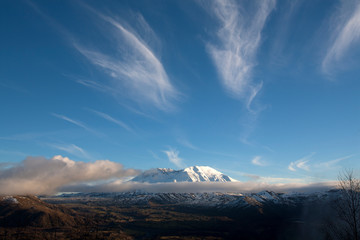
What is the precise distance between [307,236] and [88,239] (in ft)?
572

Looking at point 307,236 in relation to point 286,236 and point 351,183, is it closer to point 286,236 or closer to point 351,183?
point 286,236

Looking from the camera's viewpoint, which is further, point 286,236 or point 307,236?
point 286,236

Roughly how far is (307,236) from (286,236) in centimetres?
3836

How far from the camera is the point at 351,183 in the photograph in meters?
41.9

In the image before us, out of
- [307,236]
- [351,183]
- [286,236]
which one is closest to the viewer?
[351,183]

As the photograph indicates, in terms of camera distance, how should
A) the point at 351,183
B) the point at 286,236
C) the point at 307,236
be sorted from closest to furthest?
the point at 351,183 → the point at 307,236 → the point at 286,236

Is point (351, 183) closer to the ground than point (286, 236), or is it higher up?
higher up

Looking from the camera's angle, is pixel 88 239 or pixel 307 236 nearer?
pixel 307 236

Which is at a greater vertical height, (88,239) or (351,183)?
(351,183)

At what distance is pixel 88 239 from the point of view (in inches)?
7844

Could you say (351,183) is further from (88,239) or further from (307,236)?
(88,239)

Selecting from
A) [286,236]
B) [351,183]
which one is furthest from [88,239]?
[351,183]

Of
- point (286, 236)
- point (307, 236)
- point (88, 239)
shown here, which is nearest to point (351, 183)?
point (307, 236)

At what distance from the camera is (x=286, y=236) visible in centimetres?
19850
